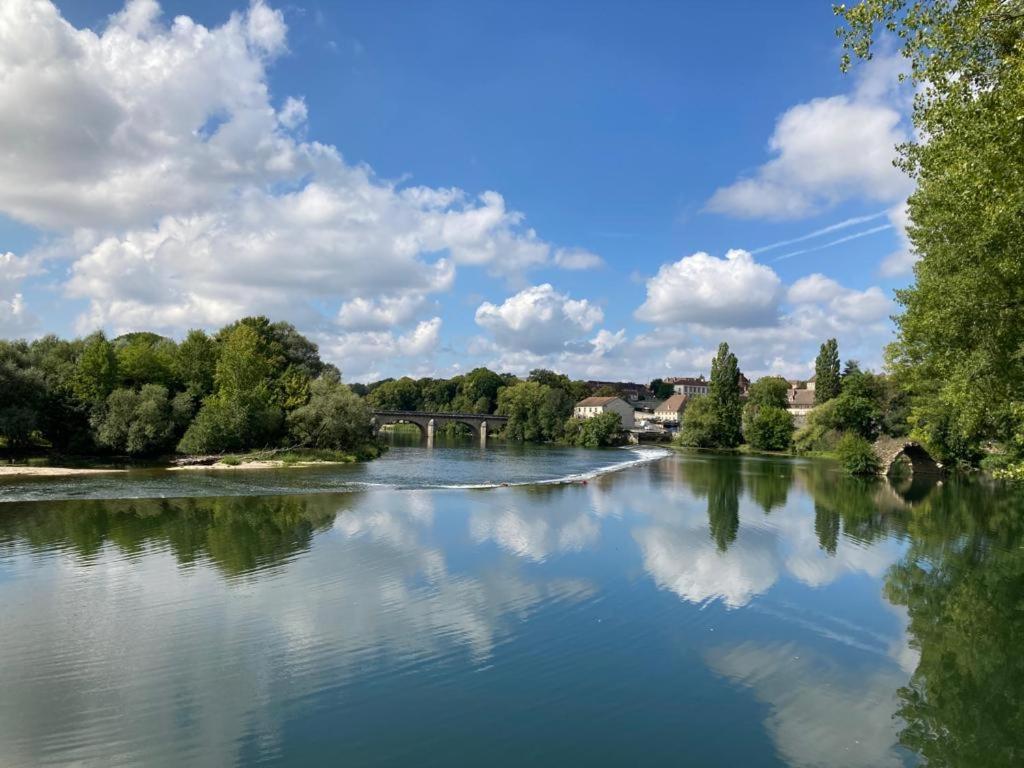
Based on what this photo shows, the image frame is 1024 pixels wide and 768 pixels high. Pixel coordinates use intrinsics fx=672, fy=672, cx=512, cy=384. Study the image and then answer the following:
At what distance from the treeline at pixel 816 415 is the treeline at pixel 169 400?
46168mm

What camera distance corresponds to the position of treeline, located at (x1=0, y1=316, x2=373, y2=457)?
167ft

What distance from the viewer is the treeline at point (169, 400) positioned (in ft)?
167

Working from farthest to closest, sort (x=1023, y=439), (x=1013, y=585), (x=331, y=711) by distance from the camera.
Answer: (x=1013, y=585)
(x=1023, y=439)
(x=331, y=711)

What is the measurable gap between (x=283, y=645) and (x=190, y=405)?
4936 cm

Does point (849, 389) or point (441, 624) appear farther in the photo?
point (849, 389)

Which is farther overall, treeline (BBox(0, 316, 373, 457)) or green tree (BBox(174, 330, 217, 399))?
green tree (BBox(174, 330, 217, 399))

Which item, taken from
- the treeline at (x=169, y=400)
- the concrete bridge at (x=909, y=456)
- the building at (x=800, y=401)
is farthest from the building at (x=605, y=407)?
the concrete bridge at (x=909, y=456)

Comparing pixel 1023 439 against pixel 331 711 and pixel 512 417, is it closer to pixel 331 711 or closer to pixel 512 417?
pixel 331 711

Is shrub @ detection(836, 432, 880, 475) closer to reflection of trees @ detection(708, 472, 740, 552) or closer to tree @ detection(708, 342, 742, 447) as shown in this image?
reflection of trees @ detection(708, 472, 740, 552)

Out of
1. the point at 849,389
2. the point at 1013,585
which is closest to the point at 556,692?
the point at 1013,585

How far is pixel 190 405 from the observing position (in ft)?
183

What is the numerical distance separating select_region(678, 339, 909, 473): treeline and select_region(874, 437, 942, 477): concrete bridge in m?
1.19

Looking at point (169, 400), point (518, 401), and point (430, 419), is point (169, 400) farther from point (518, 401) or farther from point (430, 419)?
point (518, 401)

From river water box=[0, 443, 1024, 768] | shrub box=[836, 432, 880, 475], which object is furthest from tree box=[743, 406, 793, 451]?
river water box=[0, 443, 1024, 768]
